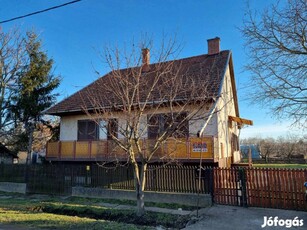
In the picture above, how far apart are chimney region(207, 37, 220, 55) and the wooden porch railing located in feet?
28.8

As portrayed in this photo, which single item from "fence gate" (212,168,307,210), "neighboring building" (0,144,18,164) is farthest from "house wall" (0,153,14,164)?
"fence gate" (212,168,307,210)

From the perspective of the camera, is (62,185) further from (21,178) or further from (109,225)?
(109,225)

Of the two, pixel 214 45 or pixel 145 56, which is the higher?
pixel 214 45

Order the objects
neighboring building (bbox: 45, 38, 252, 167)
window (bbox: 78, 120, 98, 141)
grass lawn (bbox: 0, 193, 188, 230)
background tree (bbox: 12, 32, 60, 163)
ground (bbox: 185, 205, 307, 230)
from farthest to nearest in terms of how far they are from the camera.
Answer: background tree (bbox: 12, 32, 60, 163) → window (bbox: 78, 120, 98, 141) → neighboring building (bbox: 45, 38, 252, 167) → grass lawn (bbox: 0, 193, 188, 230) → ground (bbox: 185, 205, 307, 230)

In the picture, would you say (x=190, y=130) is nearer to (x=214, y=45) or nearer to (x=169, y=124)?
(x=169, y=124)

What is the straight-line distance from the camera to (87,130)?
18109 millimetres

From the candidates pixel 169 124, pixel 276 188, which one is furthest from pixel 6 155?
pixel 276 188

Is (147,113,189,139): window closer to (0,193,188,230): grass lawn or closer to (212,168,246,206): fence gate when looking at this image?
(212,168,246,206): fence gate

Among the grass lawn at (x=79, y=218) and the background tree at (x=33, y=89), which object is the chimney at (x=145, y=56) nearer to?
the grass lawn at (x=79, y=218)

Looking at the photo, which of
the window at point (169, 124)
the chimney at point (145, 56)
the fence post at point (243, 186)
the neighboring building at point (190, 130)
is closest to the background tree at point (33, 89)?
the neighboring building at point (190, 130)

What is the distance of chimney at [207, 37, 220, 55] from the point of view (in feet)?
64.8

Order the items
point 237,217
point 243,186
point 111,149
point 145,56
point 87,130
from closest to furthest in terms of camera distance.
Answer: point 237,217
point 243,186
point 145,56
point 111,149
point 87,130

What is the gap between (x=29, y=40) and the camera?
24.3m

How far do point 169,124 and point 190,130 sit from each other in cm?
534
